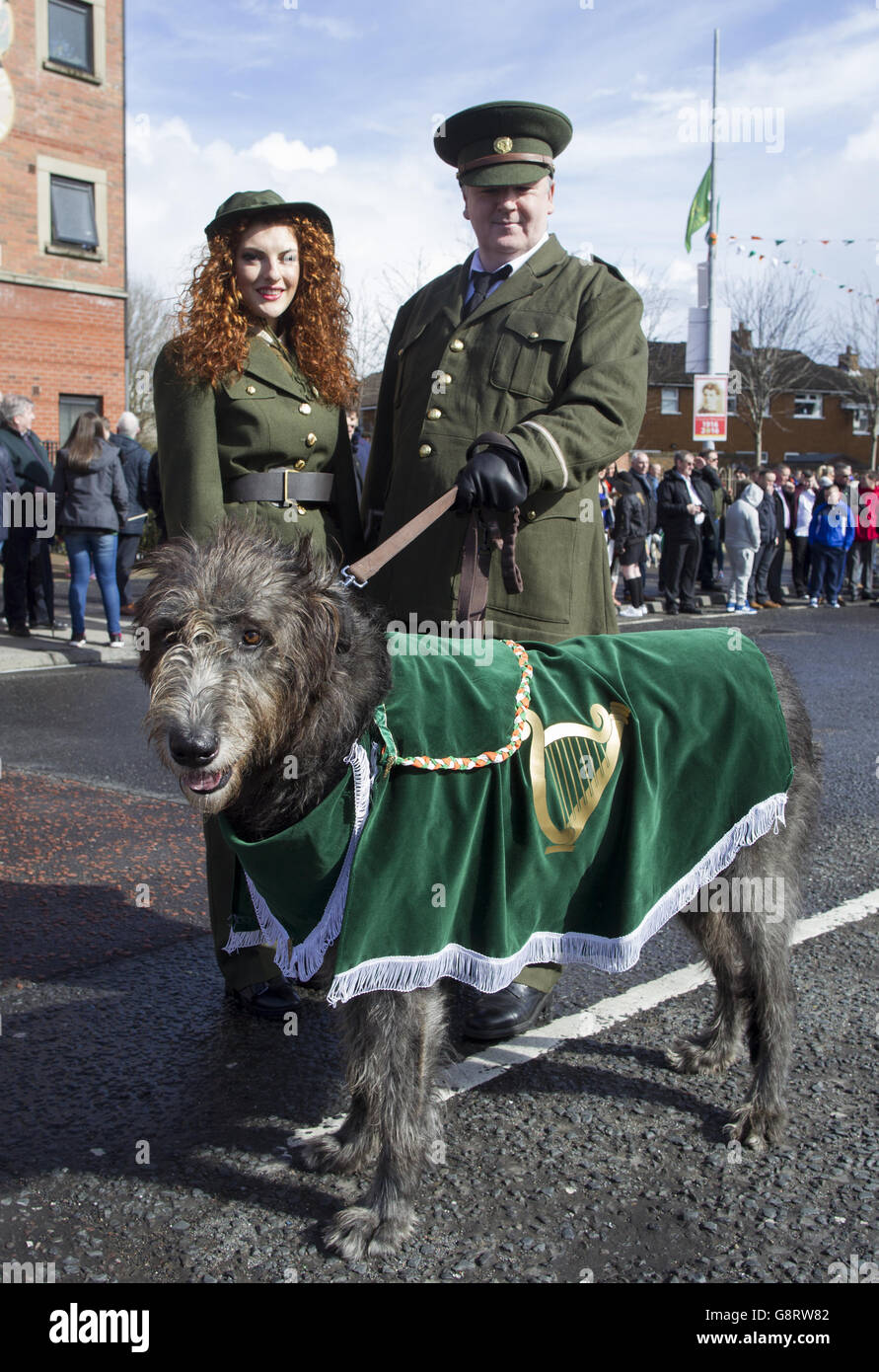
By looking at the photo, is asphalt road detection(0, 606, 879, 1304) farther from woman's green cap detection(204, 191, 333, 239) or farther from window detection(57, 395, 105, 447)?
window detection(57, 395, 105, 447)

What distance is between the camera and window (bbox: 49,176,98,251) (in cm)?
2525

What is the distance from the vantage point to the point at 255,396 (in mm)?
3689

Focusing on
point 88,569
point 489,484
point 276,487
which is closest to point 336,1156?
point 489,484

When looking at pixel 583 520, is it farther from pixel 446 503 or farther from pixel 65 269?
pixel 65 269

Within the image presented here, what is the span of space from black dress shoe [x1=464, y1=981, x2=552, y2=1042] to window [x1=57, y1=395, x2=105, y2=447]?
24.9 meters

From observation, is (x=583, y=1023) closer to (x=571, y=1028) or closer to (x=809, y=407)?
(x=571, y=1028)

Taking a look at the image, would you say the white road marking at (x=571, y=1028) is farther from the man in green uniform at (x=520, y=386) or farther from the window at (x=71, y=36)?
the window at (x=71, y=36)

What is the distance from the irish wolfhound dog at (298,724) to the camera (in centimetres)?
255

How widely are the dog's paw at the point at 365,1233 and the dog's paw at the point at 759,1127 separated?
1006 mm

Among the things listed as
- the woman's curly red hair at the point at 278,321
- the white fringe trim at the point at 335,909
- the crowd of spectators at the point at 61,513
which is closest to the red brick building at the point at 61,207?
the crowd of spectators at the point at 61,513

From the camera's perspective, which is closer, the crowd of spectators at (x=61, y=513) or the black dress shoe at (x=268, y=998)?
the black dress shoe at (x=268, y=998)

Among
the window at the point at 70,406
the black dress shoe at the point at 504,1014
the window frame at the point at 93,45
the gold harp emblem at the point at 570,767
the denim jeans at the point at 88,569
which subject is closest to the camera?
the gold harp emblem at the point at 570,767

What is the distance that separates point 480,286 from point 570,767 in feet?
5.85

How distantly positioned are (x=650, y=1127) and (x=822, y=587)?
59.3 feet
